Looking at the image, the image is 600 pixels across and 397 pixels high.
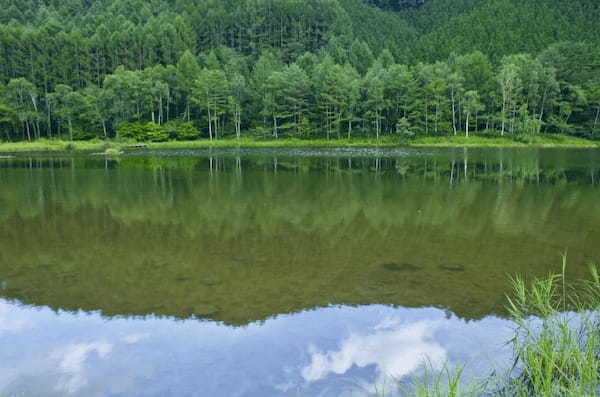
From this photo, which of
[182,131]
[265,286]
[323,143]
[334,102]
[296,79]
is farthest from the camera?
[296,79]

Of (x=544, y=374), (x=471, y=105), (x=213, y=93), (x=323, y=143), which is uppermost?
(x=213, y=93)

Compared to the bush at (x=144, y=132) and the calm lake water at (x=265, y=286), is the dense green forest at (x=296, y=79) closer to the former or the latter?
the bush at (x=144, y=132)

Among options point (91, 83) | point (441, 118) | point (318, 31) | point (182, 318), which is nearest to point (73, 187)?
point (182, 318)

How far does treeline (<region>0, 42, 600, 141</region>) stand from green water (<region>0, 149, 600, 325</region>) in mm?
53895

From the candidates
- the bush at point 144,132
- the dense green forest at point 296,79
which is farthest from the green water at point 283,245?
the bush at point 144,132

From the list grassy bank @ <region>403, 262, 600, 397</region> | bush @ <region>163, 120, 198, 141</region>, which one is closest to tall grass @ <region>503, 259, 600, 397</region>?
grassy bank @ <region>403, 262, 600, 397</region>

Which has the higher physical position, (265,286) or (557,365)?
(557,365)

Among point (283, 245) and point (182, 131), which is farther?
point (182, 131)

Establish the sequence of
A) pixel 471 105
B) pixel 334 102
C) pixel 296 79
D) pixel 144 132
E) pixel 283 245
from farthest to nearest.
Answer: pixel 296 79 → pixel 144 132 → pixel 334 102 → pixel 471 105 → pixel 283 245

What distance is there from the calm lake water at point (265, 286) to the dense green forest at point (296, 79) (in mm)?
57759

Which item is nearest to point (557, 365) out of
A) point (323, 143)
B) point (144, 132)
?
point (323, 143)

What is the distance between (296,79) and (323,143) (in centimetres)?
1656

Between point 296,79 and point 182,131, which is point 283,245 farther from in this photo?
point 296,79

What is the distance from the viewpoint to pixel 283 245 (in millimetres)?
11188
